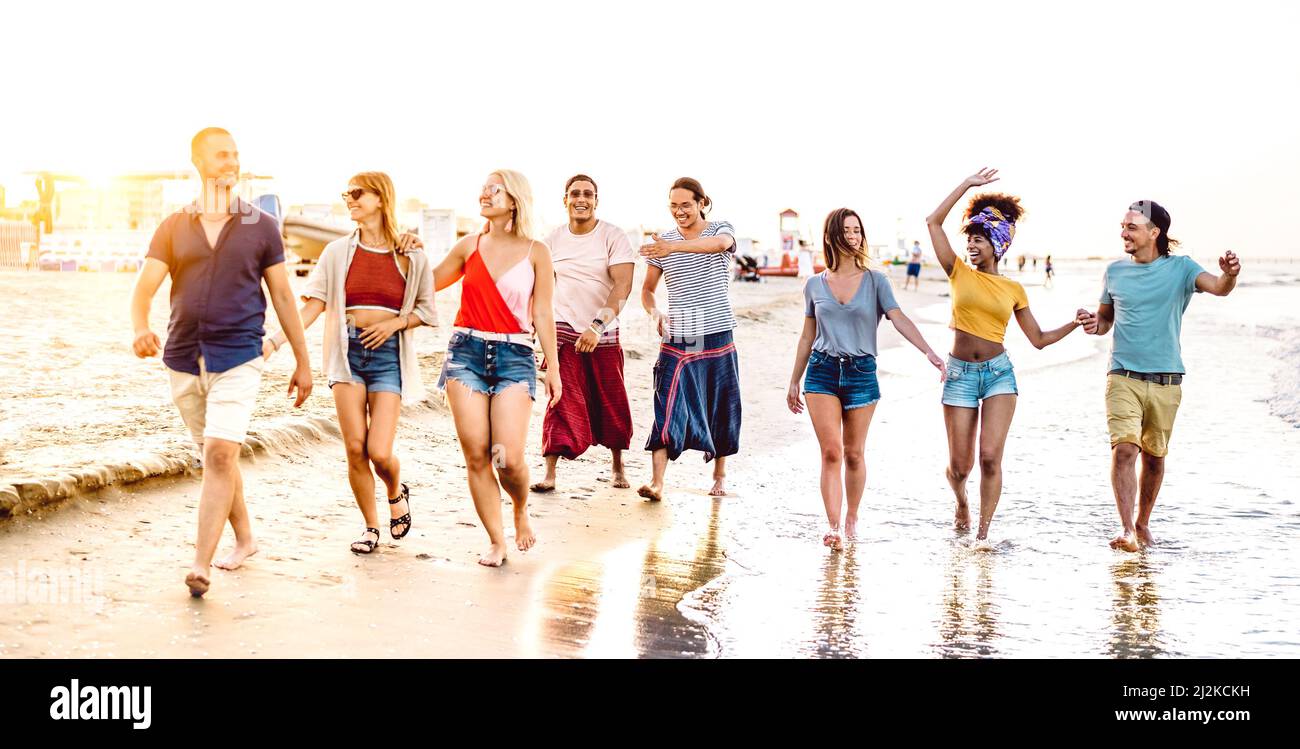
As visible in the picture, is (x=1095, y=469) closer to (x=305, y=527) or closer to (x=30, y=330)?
(x=305, y=527)

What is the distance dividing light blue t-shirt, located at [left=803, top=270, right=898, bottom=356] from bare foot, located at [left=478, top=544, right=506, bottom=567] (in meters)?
2.12

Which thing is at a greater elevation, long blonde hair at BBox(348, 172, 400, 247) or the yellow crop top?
long blonde hair at BBox(348, 172, 400, 247)

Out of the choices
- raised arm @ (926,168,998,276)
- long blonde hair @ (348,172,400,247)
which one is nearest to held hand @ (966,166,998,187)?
raised arm @ (926,168,998,276)

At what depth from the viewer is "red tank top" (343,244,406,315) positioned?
205 inches

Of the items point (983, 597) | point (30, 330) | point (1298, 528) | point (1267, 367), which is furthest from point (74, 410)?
point (1267, 367)

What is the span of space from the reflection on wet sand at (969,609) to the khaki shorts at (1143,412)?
102 centimetres

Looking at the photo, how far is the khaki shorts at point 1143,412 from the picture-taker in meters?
6.14

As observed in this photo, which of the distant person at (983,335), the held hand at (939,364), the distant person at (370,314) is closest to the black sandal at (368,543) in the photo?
the distant person at (370,314)

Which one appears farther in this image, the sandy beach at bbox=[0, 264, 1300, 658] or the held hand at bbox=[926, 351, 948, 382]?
the held hand at bbox=[926, 351, 948, 382]

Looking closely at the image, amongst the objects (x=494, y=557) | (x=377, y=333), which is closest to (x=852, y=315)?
(x=494, y=557)

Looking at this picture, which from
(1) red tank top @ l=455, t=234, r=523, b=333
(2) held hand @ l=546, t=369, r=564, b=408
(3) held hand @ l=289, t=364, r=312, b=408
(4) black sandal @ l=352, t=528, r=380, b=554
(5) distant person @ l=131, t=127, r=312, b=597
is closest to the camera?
(5) distant person @ l=131, t=127, r=312, b=597

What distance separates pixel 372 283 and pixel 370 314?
0.48ft

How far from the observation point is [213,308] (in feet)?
14.7

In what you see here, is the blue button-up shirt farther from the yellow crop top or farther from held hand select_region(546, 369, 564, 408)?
the yellow crop top
